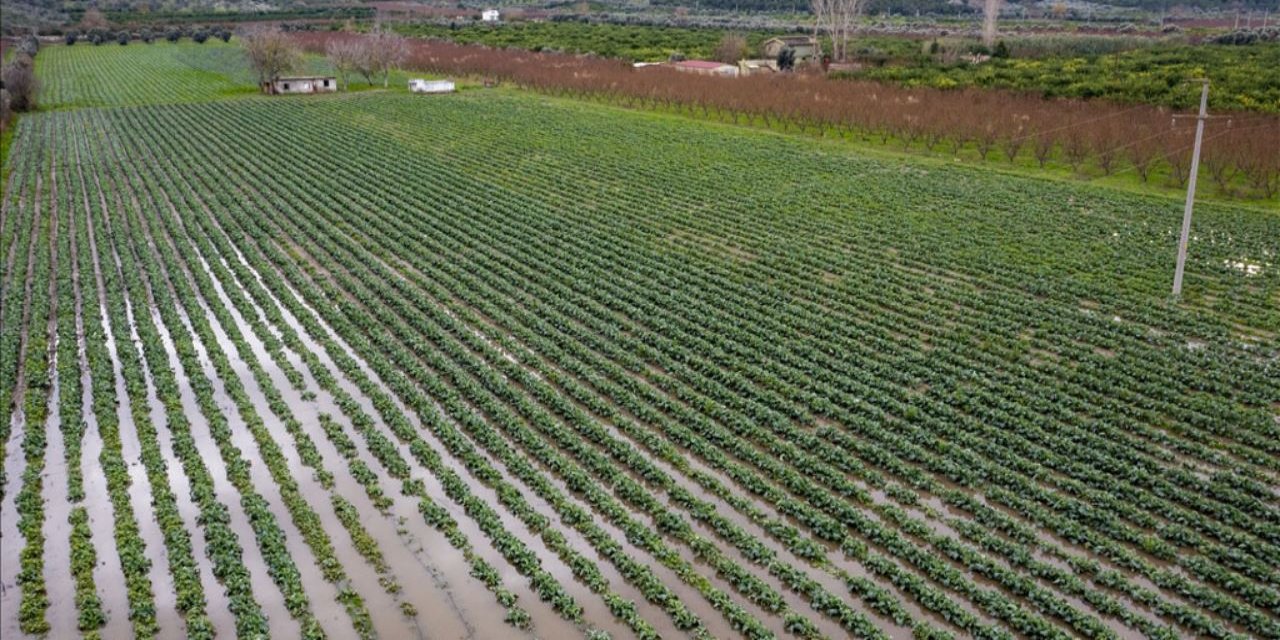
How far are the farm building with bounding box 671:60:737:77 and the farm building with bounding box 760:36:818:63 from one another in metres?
9.87

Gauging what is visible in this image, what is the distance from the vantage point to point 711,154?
46.9 metres

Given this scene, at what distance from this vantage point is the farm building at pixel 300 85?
71.9 meters

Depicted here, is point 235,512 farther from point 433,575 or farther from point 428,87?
point 428,87

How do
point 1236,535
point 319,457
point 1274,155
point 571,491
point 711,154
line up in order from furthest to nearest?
point 711,154 → point 1274,155 → point 319,457 → point 571,491 → point 1236,535

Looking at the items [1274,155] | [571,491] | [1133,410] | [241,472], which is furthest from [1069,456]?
[1274,155]

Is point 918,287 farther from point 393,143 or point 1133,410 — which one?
point 393,143

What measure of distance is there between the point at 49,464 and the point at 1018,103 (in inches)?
1909

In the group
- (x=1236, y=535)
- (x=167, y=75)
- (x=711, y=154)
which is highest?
(x=167, y=75)

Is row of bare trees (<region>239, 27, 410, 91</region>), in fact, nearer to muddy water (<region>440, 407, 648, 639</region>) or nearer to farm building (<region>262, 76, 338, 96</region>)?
farm building (<region>262, 76, 338, 96</region>)

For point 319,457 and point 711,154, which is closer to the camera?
point 319,457

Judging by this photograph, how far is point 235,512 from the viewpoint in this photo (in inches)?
669

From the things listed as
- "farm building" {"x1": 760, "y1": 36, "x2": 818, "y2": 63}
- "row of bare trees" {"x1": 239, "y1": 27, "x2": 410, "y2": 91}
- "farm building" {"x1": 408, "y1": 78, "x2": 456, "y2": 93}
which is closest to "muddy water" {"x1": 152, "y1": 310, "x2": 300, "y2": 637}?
"farm building" {"x1": 408, "y1": 78, "x2": 456, "y2": 93}

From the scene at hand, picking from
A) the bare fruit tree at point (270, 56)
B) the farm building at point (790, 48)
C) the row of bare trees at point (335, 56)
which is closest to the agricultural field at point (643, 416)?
the bare fruit tree at point (270, 56)

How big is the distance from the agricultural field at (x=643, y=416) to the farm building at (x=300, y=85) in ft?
119
